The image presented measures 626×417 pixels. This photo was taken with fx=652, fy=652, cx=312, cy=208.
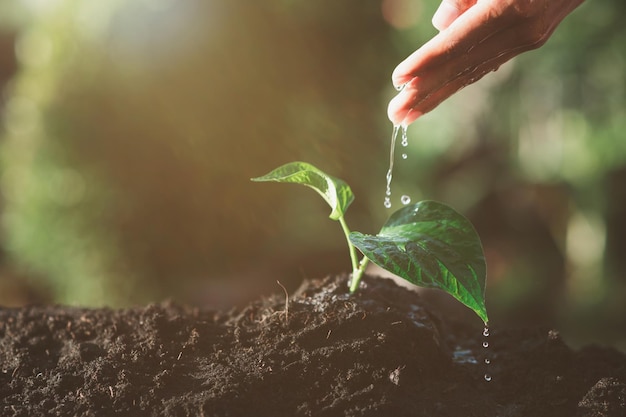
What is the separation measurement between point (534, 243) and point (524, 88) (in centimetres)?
78

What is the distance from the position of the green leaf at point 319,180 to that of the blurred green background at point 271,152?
1489mm

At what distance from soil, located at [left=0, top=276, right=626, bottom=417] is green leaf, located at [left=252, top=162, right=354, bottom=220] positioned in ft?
0.44

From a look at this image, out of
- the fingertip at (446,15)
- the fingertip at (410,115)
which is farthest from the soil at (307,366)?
the fingertip at (446,15)

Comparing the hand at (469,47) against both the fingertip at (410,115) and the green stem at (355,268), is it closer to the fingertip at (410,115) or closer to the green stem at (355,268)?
the fingertip at (410,115)

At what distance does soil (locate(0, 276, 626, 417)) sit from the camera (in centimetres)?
76

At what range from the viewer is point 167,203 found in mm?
2346

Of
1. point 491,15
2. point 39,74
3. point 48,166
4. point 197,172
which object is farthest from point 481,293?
point 39,74

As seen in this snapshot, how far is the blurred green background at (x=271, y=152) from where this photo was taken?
228cm

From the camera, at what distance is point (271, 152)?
2547 mm

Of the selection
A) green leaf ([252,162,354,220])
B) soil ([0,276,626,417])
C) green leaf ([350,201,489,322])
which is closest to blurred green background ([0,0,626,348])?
soil ([0,276,626,417])

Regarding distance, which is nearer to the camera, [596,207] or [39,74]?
[39,74]

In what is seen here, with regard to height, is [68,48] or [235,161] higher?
[68,48]

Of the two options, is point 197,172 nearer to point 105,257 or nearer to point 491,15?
point 105,257

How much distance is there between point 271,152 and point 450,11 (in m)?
1.58
